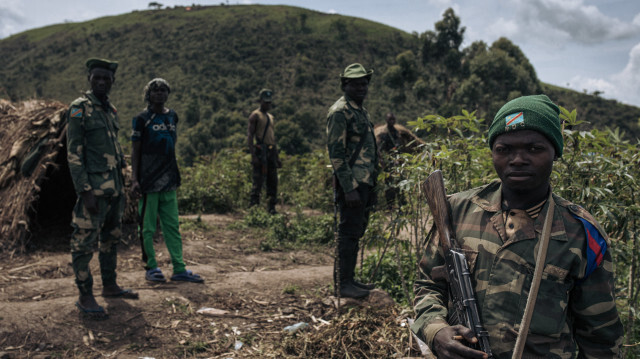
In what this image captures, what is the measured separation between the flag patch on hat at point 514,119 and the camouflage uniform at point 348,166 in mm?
2189

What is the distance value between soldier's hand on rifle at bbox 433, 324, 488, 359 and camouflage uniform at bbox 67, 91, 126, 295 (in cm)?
328

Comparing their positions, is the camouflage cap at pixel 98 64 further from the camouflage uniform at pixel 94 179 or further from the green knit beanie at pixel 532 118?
the green knit beanie at pixel 532 118

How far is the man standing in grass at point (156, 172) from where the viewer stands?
13.8 feet

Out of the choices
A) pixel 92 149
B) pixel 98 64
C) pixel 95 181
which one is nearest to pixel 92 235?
pixel 95 181

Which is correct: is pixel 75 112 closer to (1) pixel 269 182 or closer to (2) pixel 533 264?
(2) pixel 533 264

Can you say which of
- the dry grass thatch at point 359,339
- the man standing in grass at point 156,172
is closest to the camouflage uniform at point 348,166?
the dry grass thatch at point 359,339

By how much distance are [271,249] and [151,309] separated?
2453mm

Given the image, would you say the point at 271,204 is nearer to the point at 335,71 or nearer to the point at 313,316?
the point at 313,316

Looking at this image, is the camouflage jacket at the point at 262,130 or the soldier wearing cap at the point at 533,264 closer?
the soldier wearing cap at the point at 533,264

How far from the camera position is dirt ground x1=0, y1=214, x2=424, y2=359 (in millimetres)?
3223

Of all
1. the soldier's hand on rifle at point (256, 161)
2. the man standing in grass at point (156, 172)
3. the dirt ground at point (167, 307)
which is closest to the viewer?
the dirt ground at point (167, 307)

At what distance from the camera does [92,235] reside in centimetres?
355

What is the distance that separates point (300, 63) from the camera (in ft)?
156

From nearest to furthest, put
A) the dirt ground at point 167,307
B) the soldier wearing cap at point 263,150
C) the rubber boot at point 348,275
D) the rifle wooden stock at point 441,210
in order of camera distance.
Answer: the rifle wooden stock at point 441,210, the dirt ground at point 167,307, the rubber boot at point 348,275, the soldier wearing cap at point 263,150
